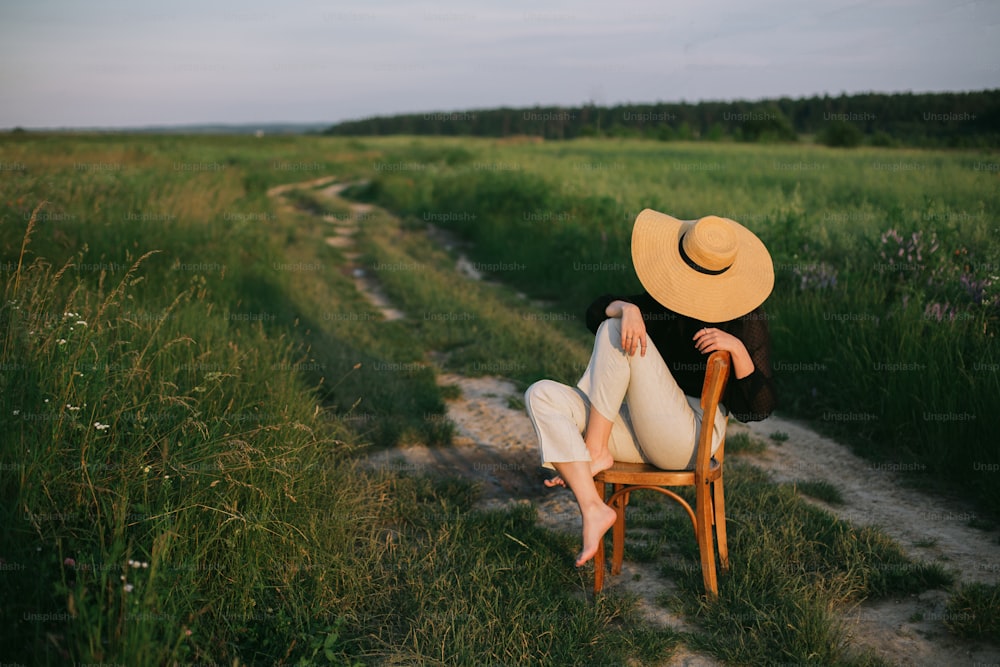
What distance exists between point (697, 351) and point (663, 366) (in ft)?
0.83

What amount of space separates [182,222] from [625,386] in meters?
8.07

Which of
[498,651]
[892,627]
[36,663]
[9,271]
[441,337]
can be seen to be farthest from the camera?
[441,337]

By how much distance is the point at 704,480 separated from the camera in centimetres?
314

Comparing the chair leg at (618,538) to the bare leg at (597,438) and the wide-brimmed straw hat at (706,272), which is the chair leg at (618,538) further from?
the wide-brimmed straw hat at (706,272)

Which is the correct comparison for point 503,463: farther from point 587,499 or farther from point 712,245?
point 712,245

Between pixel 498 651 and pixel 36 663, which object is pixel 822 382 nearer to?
pixel 498 651

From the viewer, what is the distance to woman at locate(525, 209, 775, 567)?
3066 millimetres

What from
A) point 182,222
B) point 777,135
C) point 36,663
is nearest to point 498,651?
point 36,663

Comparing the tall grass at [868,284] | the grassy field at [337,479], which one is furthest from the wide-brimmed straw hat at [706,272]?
the tall grass at [868,284]

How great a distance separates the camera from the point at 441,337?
25.8 ft

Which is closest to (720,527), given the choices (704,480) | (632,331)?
(704,480)

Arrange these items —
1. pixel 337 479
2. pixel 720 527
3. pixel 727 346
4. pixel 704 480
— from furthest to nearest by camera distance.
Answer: pixel 337 479 → pixel 720 527 → pixel 704 480 → pixel 727 346

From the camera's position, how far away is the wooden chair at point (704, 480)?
9.93 ft

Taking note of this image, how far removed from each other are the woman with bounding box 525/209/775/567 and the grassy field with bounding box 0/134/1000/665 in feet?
1.92
